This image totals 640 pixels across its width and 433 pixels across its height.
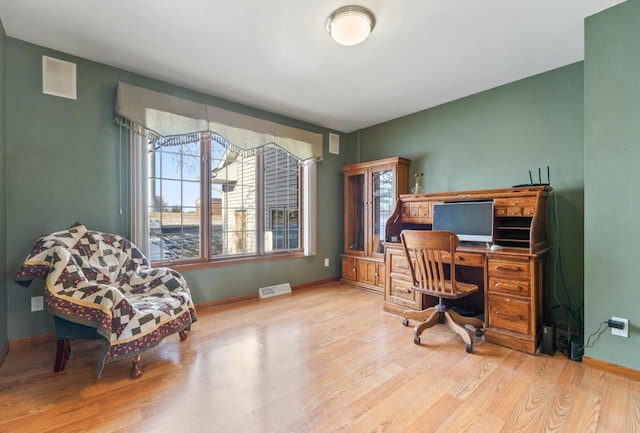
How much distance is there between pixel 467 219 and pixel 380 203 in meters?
1.35

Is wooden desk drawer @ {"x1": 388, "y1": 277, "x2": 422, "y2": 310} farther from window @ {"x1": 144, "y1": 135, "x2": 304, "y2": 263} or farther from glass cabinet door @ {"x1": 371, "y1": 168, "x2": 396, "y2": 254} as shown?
window @ {"x1": 144, "y1": 135, "x2": 304, "y2": 263}

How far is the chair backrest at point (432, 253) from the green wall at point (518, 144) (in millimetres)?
1206

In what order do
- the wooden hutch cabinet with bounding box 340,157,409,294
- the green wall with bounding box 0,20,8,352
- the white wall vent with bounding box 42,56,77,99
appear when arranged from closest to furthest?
the green wall with bounding box 0,20,8,352
the white wall vent with bounding box 42,56,77,99
the wooden hutch cabinet with bounding box 340,157,409,294

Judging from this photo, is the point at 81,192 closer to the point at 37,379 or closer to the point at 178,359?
the point at 37,379

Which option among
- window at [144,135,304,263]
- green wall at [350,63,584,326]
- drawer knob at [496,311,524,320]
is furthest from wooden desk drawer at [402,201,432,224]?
window at [144,135,304,263]

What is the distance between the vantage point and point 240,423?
1.46 metres

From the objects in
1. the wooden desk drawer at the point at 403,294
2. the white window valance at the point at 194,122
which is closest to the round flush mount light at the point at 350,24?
the white window valance at the point at 194,122

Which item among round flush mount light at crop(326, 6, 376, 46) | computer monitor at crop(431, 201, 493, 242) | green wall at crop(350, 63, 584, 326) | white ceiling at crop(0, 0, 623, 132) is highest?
white ceiling at crop(0, 0, 623, 132)

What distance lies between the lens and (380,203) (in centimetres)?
402

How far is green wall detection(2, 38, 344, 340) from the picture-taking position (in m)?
2.26

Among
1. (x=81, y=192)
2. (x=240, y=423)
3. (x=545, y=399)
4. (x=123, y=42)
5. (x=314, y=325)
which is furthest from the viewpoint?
(x=314, y=325)

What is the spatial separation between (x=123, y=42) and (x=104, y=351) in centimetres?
235

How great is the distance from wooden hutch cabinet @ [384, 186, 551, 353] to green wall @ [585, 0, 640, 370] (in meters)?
0.34

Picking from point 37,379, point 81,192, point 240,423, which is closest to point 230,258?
point 81,192
